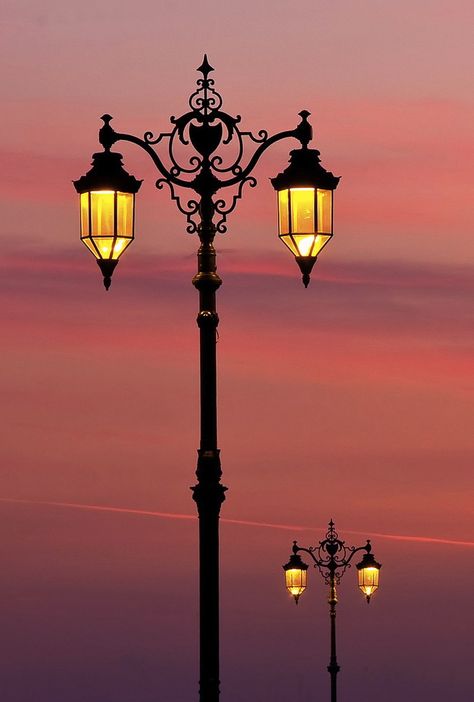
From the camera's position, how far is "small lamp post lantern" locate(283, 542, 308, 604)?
37062 mm

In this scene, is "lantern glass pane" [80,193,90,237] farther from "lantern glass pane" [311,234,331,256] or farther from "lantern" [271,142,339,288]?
"lantern glass pane" [311,234,331,256]

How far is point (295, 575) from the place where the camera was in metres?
37.1

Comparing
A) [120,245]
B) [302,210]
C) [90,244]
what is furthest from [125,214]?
[302,210]

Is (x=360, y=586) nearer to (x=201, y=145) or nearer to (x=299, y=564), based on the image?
(x=299, y=564)

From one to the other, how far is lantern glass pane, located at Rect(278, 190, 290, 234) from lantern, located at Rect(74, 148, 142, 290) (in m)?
1.21

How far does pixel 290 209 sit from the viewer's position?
49.4 ft

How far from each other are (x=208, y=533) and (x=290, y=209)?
2821mm

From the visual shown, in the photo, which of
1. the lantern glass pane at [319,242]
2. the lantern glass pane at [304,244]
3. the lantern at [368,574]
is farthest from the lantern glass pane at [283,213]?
the lantern at [368,574]

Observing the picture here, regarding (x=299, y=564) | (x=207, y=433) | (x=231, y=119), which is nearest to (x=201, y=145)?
(x=231, y=119)

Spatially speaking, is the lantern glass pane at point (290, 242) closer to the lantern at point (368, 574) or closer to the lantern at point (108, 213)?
the lantern at point (108, 213)

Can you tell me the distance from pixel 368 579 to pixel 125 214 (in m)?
22.8

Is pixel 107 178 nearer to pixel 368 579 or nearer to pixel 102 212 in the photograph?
pixel 102 212

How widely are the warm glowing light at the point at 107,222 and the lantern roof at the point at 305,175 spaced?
129 cm

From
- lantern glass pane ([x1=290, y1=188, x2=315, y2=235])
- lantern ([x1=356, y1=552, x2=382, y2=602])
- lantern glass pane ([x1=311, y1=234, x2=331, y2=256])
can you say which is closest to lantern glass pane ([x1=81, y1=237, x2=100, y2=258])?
lantern glass pane ([x1=290, y1=188, x2=315, y2=235])
